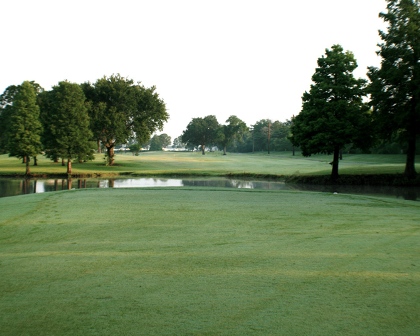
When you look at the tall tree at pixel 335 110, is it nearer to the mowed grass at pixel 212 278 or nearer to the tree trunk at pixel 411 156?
the tree trunk at pixel 411 156

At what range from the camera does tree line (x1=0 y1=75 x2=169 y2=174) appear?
46.4m

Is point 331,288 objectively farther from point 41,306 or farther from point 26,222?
point 26,222

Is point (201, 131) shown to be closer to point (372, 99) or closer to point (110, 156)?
point (110, 156)

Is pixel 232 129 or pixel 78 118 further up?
pixel 232 129

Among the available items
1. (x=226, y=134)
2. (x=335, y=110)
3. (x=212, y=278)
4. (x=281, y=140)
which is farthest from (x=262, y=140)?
(x=212, y=278)

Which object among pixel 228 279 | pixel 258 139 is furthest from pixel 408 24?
pixel 258 139

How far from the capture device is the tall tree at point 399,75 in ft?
91.5

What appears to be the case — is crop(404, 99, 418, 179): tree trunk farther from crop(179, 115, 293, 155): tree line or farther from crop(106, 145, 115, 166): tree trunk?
crop(179, 115, 293, 155): tree line

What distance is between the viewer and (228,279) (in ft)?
15.9

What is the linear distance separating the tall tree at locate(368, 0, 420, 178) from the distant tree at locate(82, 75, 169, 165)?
36.2 m

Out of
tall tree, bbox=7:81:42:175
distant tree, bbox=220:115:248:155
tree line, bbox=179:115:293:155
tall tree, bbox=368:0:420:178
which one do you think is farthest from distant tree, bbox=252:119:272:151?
tall tree, bbox=368:0:420:178

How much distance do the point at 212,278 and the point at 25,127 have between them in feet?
156

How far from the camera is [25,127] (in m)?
46.6

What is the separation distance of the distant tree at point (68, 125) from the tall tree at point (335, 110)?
89.8 feet
